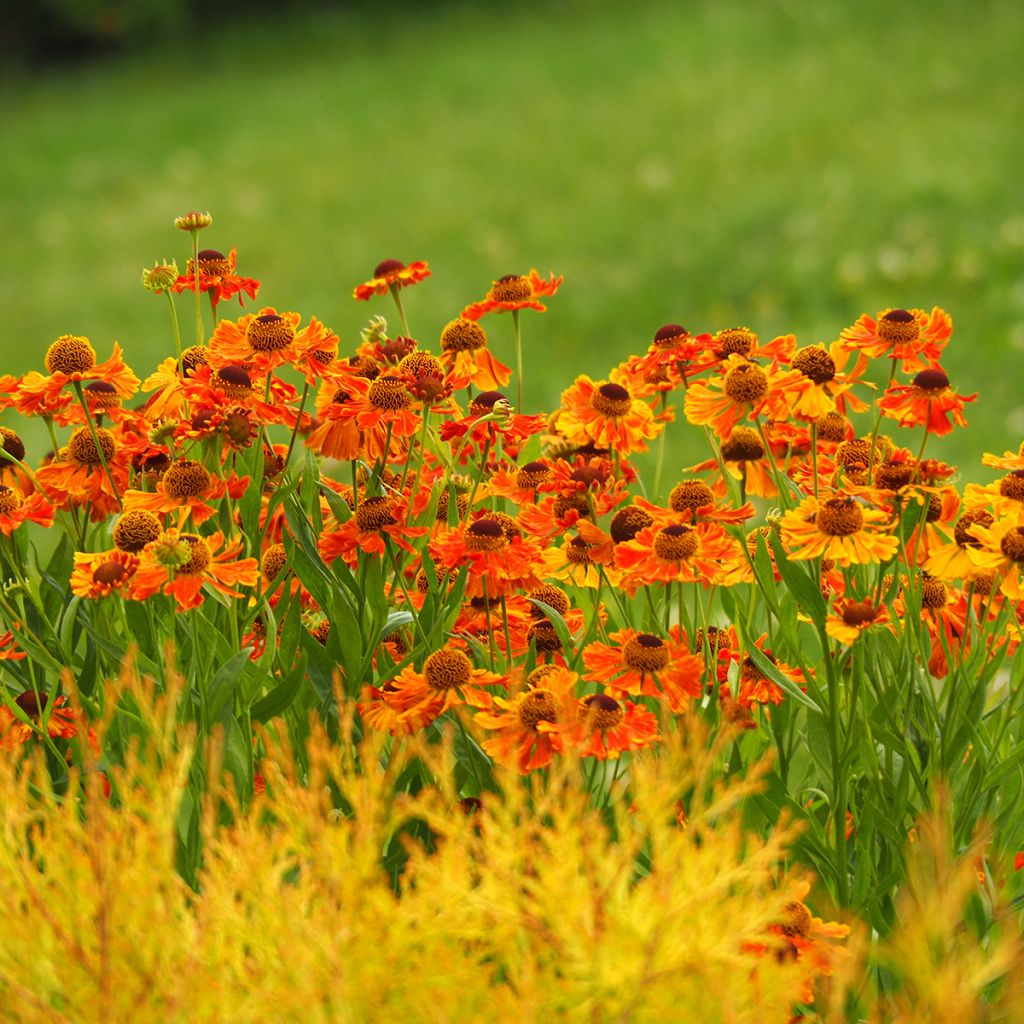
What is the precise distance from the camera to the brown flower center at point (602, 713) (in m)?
1.67

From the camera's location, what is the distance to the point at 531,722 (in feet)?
5.52

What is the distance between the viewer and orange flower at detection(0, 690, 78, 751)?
73.2 inches

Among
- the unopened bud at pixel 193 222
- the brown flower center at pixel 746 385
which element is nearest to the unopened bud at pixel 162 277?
the unopened bud at pixel 193 222

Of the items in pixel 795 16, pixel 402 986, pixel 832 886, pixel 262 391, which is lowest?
pixel 832 886

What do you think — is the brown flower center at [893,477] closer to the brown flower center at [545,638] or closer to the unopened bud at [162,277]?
the brown flower center at [545,638]

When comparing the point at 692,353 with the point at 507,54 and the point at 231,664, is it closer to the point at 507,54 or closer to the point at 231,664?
the point at 231,664

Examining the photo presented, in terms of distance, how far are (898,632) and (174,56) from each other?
516 inches

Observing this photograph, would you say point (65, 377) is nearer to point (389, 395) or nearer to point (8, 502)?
point (8, 502)

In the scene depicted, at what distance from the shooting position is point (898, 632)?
1.87 metres

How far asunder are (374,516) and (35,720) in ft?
1.76

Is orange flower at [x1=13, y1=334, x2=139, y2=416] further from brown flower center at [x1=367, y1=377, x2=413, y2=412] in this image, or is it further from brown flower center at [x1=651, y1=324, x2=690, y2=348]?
brown flower center at [x1=651, y1=324, x2=690, y2=348]

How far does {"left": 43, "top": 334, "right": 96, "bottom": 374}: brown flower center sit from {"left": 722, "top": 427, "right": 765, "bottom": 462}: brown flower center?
33.0 inches

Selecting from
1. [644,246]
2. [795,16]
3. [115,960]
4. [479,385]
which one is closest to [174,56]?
[795,16]

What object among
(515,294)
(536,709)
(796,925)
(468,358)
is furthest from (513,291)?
(796,925)
